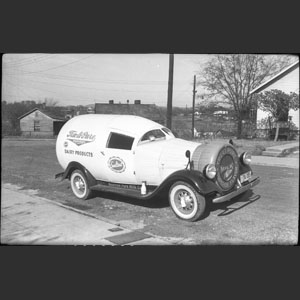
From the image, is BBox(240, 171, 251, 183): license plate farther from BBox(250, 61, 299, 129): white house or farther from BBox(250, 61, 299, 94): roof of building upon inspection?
BBox(250, 61, 299, 94): roof of building

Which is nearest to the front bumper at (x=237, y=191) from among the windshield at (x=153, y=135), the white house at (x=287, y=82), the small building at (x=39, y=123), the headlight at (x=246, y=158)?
the headlight at (x=246, y=158)

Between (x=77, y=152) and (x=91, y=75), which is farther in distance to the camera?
(x=77, y=152)

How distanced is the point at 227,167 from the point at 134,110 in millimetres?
1420

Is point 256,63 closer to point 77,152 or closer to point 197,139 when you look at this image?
point 197,139

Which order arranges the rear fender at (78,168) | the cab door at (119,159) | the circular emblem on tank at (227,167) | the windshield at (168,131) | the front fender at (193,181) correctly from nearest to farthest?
the front fender at (193,181) < the circular emblem on tank at (227,167) < the windshield at (168,131) < the cab door at (119,159) < the rear fender at (78,168)

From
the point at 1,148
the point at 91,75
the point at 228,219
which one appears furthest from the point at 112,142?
the point at 228,219

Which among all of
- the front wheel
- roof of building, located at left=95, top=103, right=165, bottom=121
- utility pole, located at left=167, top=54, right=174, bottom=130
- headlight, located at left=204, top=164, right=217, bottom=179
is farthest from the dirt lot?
→ utility pole, located at left=167, top=54, right=174, bottom=130

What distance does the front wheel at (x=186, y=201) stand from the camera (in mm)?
5484

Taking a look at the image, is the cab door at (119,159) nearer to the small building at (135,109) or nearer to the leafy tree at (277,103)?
the small building at (135,109)

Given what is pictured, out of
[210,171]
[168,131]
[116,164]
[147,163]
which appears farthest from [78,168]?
[210,171]

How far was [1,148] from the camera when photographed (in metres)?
5.59

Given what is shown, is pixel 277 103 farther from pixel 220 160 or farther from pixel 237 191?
pixel 237 191

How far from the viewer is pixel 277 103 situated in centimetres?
562

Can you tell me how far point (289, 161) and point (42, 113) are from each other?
3199mm
